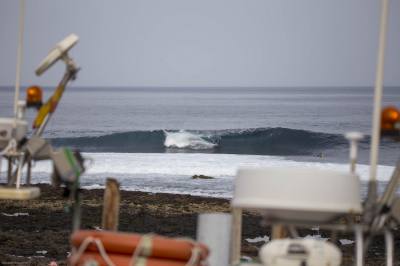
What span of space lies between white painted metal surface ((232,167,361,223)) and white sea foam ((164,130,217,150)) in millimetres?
37568

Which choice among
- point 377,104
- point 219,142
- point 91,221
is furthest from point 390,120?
point 219,142

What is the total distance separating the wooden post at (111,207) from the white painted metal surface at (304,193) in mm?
3865

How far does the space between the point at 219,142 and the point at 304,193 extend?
41.3m

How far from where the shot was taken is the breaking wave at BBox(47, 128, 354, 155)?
43000mm

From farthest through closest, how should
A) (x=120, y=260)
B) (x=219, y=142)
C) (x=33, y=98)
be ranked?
(x=219, y=142), (x=33, y=98), (x=120, y=260)

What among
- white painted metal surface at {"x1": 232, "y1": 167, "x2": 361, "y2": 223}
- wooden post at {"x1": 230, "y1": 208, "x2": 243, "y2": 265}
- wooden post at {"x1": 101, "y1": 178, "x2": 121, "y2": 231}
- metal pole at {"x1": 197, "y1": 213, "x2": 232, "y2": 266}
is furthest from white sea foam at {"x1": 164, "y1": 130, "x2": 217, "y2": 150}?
white painted metal surface at {"x1": 232, "y1": 167, "x2": 361, "y2": 223}

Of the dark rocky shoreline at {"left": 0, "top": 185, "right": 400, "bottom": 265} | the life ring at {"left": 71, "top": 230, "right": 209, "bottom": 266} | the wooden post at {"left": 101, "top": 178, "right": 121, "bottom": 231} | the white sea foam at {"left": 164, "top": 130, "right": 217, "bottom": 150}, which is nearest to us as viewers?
the life ring at {"left": 71, "top": 230, "right": 209, "bottom": 266}

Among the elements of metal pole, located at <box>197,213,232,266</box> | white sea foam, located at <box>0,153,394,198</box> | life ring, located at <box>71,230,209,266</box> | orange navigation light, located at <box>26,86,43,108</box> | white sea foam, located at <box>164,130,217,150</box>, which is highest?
white sea foam, located at <box>164,130,217,150</box>

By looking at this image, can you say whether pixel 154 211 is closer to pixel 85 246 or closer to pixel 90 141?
pixel 85 246

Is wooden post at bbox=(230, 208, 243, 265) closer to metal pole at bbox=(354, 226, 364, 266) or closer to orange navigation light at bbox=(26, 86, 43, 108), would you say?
orange navigation light at bbox=(26, 86, 43, 108)

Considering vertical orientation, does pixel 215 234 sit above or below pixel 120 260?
above

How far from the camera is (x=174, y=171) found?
29031 mm

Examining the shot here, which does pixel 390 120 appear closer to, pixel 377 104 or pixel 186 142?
pixel 377 104

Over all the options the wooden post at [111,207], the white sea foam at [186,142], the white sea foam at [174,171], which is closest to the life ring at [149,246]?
the wooden post at [111,207]
